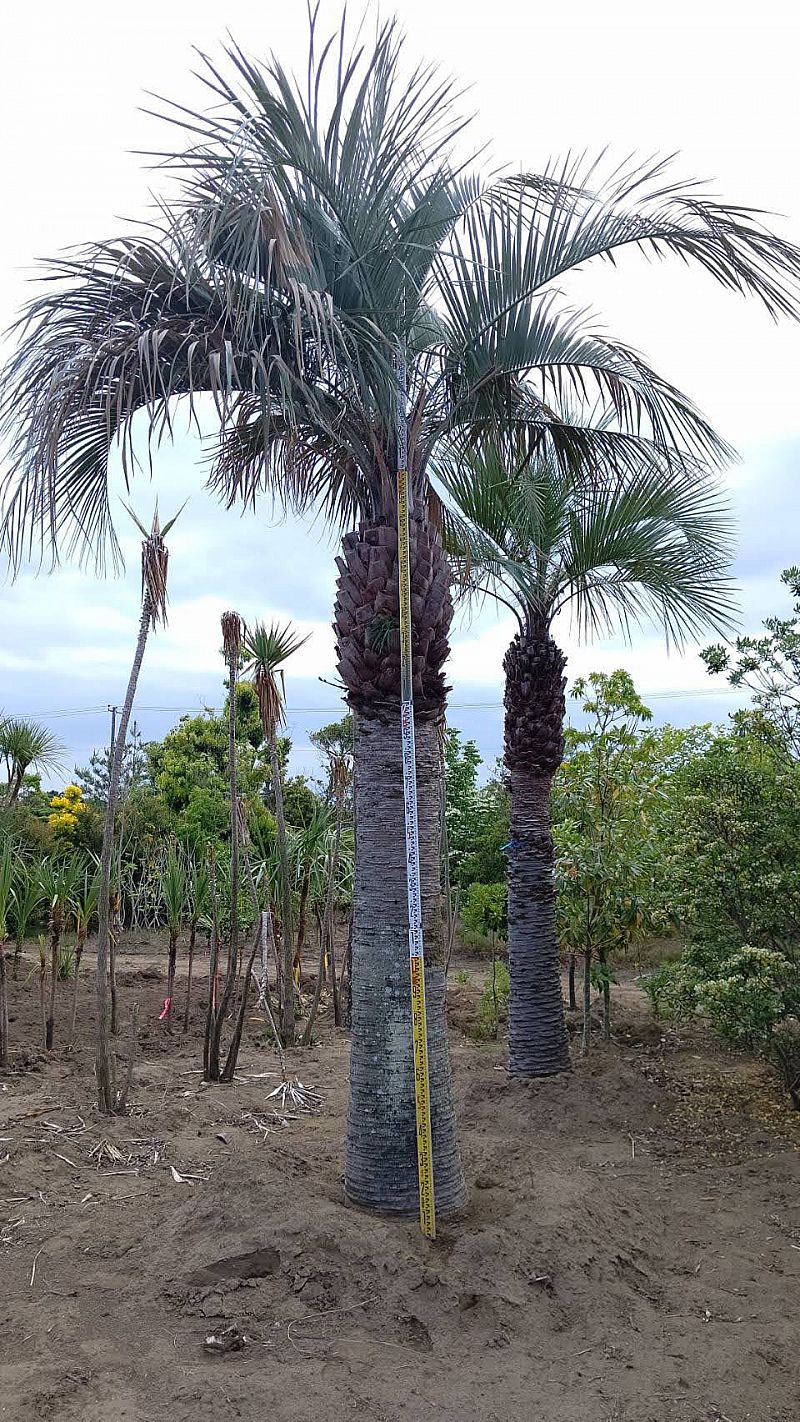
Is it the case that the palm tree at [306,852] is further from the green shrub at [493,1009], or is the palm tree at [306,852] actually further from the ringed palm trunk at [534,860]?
the ringed palm trunk at [534,860]

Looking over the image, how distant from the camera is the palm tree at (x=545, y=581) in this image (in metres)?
7.72

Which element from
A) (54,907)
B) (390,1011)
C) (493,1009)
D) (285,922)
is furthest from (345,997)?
(390,1011)

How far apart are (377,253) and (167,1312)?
16.8ft

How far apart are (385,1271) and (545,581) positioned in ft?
17.4

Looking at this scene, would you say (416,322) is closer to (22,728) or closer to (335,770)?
(335,770)

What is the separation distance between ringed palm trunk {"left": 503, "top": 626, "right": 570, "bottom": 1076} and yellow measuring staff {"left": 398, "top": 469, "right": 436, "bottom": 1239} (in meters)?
3.07

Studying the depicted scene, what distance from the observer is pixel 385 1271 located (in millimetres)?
4453

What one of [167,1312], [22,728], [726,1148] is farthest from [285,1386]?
[22,728]

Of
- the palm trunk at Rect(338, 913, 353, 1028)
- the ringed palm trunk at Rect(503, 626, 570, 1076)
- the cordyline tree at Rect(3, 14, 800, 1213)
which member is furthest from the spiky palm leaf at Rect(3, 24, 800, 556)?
the palm trunk at Rect(338, 913, 353, 1028)

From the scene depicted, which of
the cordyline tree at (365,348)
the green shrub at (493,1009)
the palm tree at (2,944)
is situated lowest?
the green shrub at (493,1009)

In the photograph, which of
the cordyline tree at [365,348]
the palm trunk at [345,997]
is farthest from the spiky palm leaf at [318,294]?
the palm trunk at [345,997]

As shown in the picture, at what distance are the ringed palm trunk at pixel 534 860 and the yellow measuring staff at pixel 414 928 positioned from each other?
307cm

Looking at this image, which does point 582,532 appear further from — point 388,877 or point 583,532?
point 388,877

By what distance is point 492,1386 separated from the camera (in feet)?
12.5
